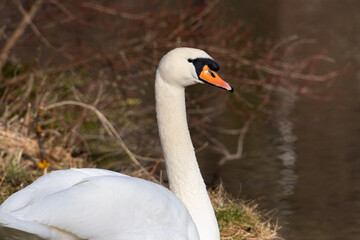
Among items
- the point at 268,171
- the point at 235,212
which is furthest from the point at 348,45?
the point at 235,212

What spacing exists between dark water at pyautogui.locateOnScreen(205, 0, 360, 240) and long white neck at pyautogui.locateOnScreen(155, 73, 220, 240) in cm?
170

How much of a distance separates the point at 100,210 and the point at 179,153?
92 cm

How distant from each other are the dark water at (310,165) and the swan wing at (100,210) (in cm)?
219

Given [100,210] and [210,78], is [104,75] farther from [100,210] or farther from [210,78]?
[100,210]

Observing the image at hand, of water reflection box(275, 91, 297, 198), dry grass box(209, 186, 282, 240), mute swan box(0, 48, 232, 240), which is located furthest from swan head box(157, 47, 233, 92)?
water reflection box(275, 91, 297, 198)

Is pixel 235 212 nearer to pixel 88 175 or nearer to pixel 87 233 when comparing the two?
pixel 88 175

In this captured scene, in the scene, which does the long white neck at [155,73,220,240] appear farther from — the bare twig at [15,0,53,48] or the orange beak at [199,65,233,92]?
the bare twig at [15,0,53,48]

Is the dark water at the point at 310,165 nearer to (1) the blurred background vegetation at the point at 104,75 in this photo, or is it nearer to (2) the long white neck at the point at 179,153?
(1) the blurred background vegetation at the point at 104,75

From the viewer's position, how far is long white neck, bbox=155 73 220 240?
4.35 meters

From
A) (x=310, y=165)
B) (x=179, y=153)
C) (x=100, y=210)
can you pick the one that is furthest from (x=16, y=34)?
(x=100, y=210)

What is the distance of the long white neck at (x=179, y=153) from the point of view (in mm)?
4352

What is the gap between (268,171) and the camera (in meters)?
7.89

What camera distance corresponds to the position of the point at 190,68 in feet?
14.1

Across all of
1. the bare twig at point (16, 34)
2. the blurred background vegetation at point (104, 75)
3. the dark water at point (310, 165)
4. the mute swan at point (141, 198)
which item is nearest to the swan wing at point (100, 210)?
the mute swan at point (141, 198)
